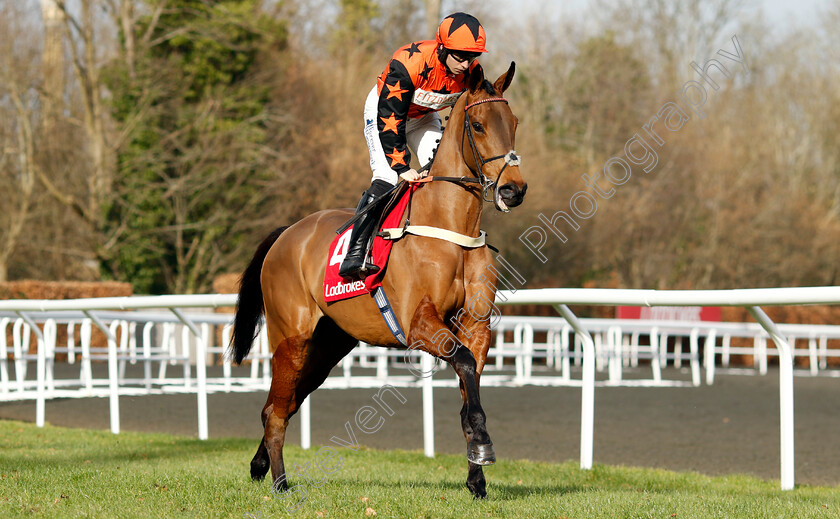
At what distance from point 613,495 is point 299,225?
2.40 m

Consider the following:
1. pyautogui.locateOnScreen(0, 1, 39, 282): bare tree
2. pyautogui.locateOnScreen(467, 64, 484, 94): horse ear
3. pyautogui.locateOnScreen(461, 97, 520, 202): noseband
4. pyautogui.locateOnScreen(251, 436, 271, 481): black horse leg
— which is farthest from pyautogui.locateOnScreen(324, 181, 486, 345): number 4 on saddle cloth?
pyautogui.locateOnScreen(0, 1, 39, 282): bare tree

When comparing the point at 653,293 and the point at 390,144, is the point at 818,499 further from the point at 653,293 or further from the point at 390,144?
the point at 390,144

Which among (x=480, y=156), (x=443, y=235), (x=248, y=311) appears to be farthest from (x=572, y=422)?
(x=480, y=156)

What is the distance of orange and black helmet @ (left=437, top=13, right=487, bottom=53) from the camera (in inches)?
184

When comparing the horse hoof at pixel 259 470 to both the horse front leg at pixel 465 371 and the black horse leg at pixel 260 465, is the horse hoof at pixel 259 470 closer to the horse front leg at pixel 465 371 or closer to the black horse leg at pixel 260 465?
the black horse leg at pixel 260 465

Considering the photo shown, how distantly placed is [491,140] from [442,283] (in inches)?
28.2

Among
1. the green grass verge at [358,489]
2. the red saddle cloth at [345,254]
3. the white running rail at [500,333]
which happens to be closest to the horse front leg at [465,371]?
the green grass verge at [358,489]

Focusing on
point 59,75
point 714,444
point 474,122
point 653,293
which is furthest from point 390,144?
point 59,75

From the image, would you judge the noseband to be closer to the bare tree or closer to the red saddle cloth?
the red saddle cloth

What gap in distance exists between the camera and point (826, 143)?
1229 inches

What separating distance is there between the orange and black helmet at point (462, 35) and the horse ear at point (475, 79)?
91mm

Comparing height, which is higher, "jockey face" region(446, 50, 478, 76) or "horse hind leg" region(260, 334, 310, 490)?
"jockey face" region(446, 50, 478, 76)

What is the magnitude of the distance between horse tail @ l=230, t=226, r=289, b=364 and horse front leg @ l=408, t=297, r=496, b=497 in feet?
6.47

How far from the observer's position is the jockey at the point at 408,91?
15.5 feet
